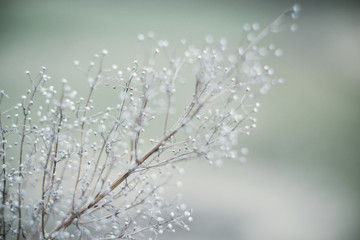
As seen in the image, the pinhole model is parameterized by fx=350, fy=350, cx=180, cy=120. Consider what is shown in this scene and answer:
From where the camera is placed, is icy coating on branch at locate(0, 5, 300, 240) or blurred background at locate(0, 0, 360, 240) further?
blurred background at locate(0, 0, 360, 240)

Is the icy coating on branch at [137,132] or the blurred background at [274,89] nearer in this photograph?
the icy coating on branch at [137,132]

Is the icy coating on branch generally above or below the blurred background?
below

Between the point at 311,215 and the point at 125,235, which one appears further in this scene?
the point at 311,215

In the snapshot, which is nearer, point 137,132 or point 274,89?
point 137,132

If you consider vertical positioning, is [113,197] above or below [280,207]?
below

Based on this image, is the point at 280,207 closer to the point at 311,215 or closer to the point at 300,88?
the point at 311,215

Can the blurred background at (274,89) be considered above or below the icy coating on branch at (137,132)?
above

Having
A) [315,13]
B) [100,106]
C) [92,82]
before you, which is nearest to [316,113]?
[315,13]

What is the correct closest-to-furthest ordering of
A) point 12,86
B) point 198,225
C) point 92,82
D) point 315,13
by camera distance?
point 92,82, point 198,225, point 12,86, point 315,13
